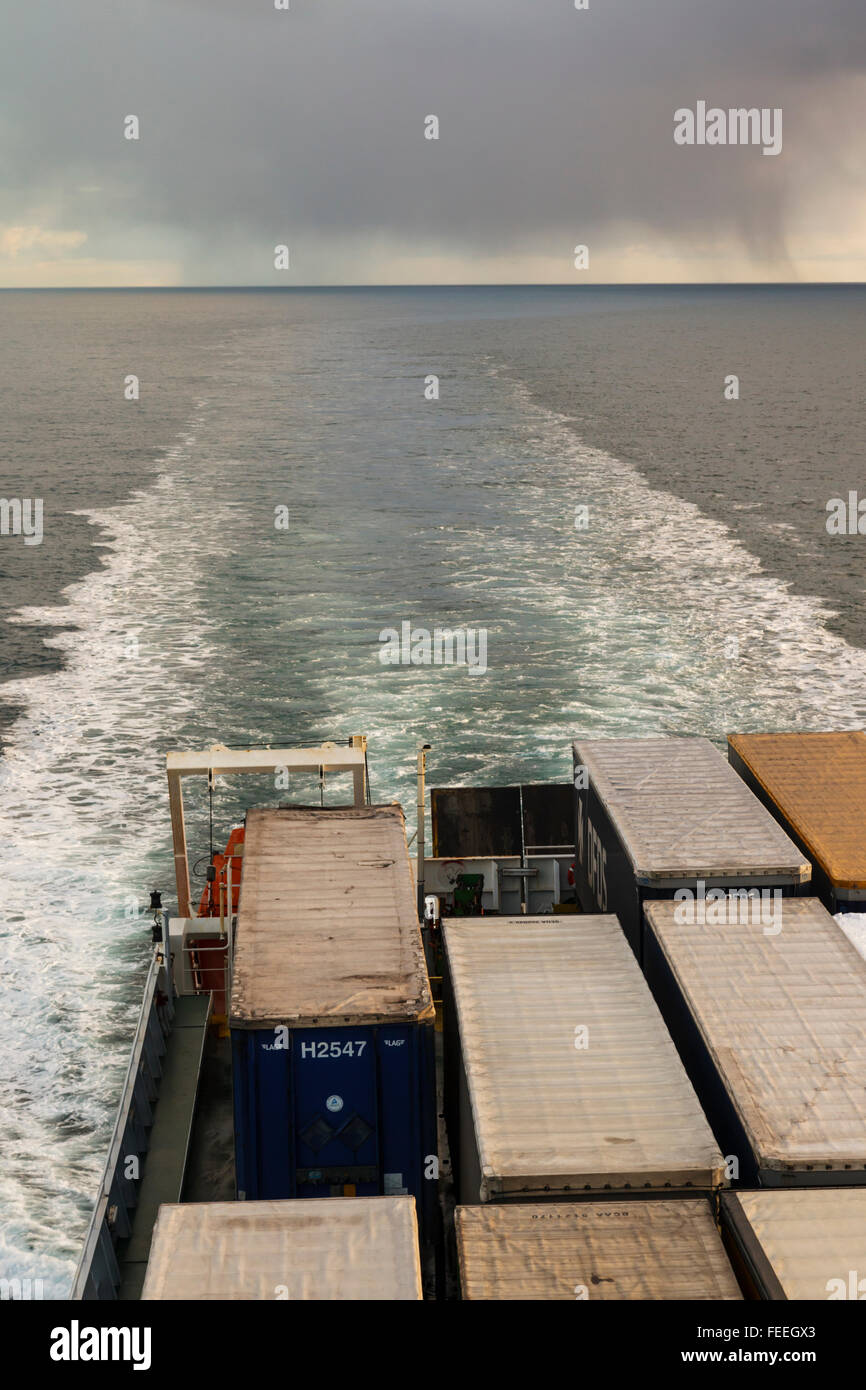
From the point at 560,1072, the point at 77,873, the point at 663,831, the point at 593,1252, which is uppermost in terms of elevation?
the point at 663,831

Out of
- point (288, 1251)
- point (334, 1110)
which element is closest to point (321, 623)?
point (334, 1110)

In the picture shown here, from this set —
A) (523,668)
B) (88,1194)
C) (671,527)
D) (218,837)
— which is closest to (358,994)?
(88,1194)

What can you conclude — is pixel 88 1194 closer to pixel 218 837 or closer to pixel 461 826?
pixel 461 826

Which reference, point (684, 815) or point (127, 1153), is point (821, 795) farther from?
point (127, 1153)

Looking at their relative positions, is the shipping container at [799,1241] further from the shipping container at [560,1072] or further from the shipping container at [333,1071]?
the shipping container at [333,1071]

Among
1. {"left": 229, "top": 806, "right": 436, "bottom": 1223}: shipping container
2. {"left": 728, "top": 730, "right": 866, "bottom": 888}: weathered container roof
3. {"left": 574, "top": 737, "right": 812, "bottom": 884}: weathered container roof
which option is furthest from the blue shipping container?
{"left": 728, "top": 730, "right": 866, "bottom": 888}: weathered container roof

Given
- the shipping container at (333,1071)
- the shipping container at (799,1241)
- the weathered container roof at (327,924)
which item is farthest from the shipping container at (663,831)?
the shipping container at (799,1241)

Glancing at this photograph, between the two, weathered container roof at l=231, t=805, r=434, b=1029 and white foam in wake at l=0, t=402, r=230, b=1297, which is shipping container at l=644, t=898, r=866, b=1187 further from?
white foam in wake at l=0, t=402, r=230, b=1297
